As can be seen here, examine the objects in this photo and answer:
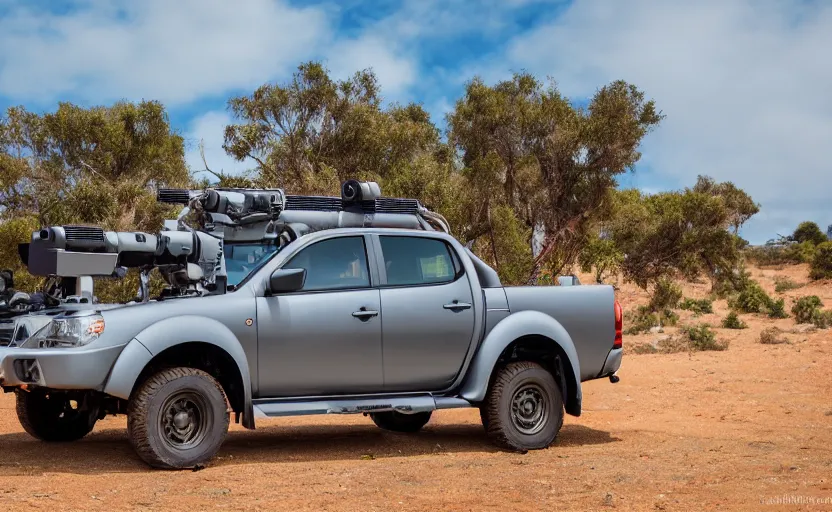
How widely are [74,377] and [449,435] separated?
4.12 metres

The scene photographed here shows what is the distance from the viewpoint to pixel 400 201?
9.52 m

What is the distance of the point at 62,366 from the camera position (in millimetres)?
7141

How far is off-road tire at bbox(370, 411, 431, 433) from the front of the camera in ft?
33.7

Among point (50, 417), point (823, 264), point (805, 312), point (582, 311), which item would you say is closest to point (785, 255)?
point (823, 264)

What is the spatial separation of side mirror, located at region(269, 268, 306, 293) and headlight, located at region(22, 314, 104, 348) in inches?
51.2

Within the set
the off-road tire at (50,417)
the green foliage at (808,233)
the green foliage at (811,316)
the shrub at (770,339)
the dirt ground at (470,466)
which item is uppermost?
the green foliage at (808,233)

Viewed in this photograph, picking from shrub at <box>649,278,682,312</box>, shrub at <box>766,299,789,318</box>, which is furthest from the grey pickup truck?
shrub at <box>649,278,682,312</box>

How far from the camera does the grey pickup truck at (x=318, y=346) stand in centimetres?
733

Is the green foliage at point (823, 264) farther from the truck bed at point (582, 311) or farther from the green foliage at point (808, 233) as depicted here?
the truck bed at point (582, 311)

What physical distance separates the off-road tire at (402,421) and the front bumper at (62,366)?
360 centimetres

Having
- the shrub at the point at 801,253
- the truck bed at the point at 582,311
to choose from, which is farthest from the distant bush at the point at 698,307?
the shrub at the point at 801,253

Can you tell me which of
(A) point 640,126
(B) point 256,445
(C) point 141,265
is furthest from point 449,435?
(A) point 640,126

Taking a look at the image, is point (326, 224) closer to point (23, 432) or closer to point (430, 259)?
point (430, 259)

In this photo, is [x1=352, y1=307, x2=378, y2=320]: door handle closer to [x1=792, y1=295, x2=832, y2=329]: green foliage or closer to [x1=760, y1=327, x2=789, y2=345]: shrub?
[x1=760, y1=327, x2=789, y2=345]: shrub
